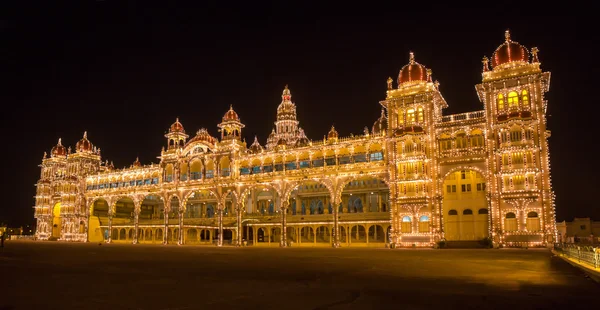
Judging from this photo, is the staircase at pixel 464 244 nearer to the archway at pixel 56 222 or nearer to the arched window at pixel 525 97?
the arched window at pixel 525 97

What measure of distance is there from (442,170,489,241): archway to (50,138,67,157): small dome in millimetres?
77582

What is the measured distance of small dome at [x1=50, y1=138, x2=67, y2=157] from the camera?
307 ft

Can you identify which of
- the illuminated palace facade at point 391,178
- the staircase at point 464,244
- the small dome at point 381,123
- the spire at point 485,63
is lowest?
the staircase at point 464,244

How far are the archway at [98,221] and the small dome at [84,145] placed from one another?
32.9ft

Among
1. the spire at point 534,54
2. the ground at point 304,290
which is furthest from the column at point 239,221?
the ground at point 304,290

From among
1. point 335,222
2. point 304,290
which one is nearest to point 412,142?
point 335,222

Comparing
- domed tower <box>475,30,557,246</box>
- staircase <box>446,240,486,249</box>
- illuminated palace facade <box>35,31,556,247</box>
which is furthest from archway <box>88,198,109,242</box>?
domed tower <box>475,30,557,246</box>

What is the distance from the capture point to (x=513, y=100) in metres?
45.2

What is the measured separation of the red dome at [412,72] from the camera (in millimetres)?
50625

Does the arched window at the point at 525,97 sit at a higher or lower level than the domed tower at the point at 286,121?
lower

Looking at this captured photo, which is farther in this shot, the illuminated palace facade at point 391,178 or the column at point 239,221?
the column at point 239,221

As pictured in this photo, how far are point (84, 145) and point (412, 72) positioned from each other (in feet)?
213

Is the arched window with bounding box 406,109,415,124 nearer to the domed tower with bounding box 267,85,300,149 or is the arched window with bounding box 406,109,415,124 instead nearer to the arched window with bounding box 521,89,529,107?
the arched window with bounding box 521,89,529,107

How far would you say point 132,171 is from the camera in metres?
77.9
